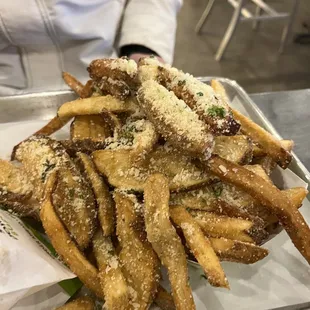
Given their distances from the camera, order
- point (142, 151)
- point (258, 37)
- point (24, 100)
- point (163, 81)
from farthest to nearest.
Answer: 1. point (258, 37)
2. point (24, 100)
3. point (163, 81)
4. point (142, 151)

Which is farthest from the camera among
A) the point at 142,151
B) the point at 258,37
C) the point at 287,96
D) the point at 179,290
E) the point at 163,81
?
the point at 258,37

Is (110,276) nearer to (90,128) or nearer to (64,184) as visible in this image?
(64,184)

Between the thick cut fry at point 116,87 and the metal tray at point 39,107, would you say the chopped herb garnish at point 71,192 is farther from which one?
the metal tray at point 39,107

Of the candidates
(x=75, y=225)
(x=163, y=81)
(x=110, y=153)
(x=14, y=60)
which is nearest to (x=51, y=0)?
(x=14, y=60)

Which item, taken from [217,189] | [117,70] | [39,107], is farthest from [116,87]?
[39,107]

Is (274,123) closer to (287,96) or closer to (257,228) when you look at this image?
(287,96)

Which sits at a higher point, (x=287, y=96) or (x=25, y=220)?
(x=25, y=220)
